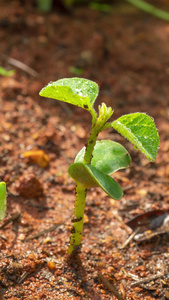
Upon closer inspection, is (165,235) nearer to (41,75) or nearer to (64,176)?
(64,176)

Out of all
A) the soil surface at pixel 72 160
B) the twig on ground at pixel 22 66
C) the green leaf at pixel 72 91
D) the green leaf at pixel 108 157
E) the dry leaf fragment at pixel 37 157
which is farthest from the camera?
the twig on ground at pixel 22 66

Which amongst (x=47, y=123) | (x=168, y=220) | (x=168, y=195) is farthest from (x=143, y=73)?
(x=168, y=220)

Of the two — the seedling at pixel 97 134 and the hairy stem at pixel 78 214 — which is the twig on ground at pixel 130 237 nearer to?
the hairy stem at pixel 78 214

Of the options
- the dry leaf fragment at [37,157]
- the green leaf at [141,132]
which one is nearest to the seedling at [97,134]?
the green leaf at [141,132]

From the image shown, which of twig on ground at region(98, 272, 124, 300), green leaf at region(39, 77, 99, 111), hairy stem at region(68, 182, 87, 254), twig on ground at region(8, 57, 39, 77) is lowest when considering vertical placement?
twig on ground at region(98, 272, 124, 300)

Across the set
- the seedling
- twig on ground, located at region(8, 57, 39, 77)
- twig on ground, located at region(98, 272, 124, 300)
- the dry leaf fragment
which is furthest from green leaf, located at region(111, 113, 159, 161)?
twig on ground, located at region(8, 57, 39, 77)

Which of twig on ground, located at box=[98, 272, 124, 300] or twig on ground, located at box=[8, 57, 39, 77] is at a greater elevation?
twig on ground, located at box=[8, 57, 39, 77]

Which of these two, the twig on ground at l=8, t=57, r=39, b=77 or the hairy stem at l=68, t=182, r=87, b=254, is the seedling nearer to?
the hairy stem at l=68, t=182, r=87, b=254
